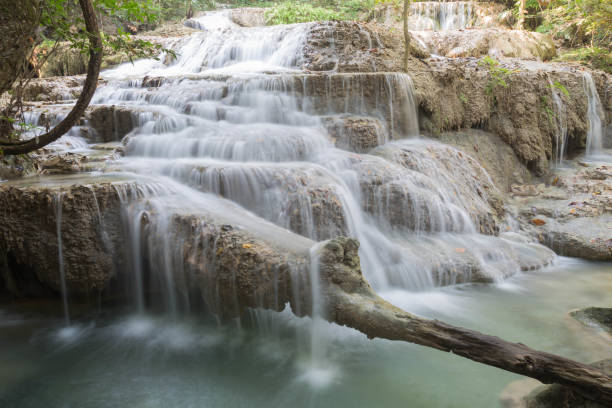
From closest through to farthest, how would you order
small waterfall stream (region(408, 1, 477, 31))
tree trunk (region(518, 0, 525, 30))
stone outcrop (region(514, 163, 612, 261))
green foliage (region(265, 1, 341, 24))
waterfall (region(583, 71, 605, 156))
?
stone outcrop (region(514, 163, 612, 261)) → waterfall (region(583, 71, 605, 156)) → tree trunk (region(518, 0, 525, 30)) → green foliage (region(265, 1, 341, 24)) → small waterfall stream (region(408, 1, 477, 31))

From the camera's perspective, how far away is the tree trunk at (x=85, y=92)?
9.96 feet

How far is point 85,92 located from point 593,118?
425 inches

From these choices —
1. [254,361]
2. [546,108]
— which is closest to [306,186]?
[254,361]

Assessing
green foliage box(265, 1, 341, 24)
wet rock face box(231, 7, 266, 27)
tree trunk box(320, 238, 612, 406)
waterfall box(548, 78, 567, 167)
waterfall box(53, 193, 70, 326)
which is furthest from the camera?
wet rock face box(231, 7, 266, 27)

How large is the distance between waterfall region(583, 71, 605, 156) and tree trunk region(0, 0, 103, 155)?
10458mm

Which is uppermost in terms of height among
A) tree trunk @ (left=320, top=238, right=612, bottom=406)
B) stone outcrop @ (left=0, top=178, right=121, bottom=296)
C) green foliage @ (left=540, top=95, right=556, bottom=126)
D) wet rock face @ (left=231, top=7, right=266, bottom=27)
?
wet rock face @ (left=231, top=7, right=266, bottom=27)

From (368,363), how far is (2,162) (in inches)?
191

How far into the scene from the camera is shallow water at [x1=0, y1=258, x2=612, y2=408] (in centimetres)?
298

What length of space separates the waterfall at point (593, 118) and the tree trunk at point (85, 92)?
412 inches

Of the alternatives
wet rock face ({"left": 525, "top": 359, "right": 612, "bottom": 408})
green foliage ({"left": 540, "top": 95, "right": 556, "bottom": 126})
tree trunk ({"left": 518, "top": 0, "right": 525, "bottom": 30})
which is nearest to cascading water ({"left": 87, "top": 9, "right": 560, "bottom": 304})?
wet rock face ({"left": 525, "top": 359, "right": 612, "bottom": 408})

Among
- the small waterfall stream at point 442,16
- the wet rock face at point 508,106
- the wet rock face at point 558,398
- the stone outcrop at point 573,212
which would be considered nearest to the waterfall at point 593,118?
the wet rock face at point 508,106

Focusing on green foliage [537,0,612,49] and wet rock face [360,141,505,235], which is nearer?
wet rock face [360,141,505,235]

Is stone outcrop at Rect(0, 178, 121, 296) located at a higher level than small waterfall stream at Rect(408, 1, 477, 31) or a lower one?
lower

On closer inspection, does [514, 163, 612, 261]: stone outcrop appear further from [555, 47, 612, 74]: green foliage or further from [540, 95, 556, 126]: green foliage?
[555, 47, 612, 74]: green foliage
